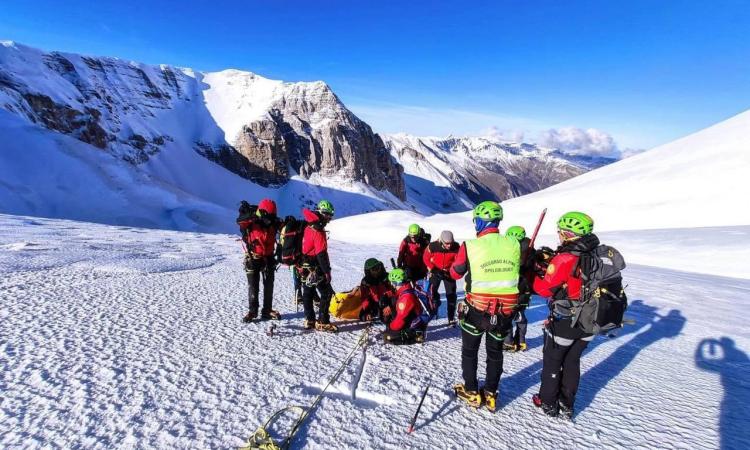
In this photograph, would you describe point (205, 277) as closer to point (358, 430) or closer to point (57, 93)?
point (358, 430)

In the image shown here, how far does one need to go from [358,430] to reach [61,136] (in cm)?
9188

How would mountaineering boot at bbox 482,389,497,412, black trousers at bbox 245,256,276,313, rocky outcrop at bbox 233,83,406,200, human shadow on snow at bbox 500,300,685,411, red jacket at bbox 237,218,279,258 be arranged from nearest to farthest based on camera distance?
1. mountaineering boot at bbox 482,389,497,412
2. human shadow on snow at bbox 500,300,685,411
3. red jacket at bbox 237,218,279,258
4. black trousers at bbox 245,256,276,313
5. rocky outcrop at bbox 233,83,406,200

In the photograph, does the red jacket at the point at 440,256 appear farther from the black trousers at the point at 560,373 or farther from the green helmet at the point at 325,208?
the black trousers at the point at 560,373

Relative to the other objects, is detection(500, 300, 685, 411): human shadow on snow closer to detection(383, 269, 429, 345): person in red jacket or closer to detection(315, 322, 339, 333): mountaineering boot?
detection(383, 269, 429, 345): person in red jacket

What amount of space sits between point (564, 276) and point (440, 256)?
3308 millimetres

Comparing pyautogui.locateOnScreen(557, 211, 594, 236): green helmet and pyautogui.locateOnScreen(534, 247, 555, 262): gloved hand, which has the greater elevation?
pyautogui.locateOnScreen(557, 211, 594, 236): green helmet

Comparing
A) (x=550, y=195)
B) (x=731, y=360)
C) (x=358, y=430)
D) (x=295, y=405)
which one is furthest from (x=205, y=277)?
(x=550, y=195)

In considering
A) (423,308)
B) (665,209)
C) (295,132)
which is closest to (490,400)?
(423,308)

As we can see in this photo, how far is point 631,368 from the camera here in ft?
18.9

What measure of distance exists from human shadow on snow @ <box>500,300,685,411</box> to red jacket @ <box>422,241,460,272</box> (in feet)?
7.62

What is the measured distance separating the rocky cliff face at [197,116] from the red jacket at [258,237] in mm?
102162

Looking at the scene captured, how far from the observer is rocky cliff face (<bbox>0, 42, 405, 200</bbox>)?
99.2 metres

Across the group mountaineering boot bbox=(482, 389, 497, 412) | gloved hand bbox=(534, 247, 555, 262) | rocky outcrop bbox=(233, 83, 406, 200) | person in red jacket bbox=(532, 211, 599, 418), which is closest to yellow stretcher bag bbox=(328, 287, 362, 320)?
mountaineering boot bbox=(482, 389, 497, 412)

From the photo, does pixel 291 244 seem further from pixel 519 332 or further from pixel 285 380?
pixel 519 332
